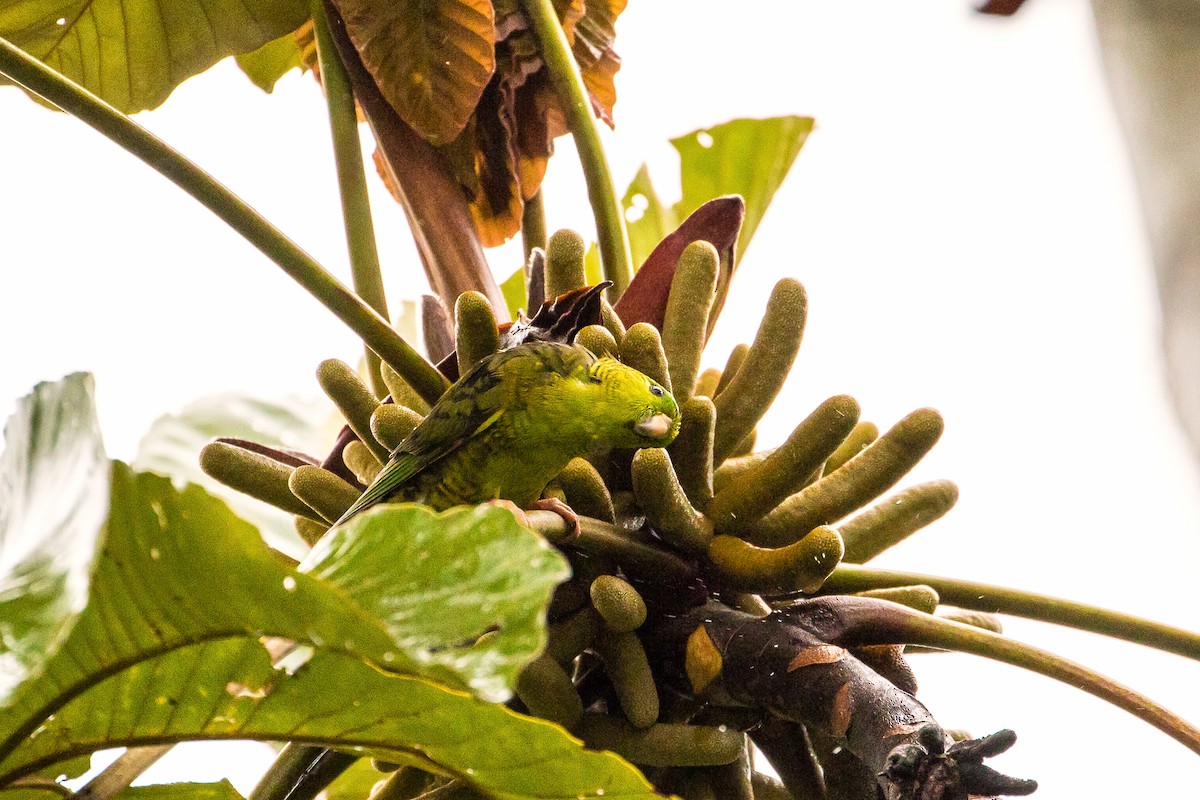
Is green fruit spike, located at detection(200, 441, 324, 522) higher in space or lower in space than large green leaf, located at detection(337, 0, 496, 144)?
lower

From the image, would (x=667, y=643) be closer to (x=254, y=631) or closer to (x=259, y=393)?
(x=254, y=631)

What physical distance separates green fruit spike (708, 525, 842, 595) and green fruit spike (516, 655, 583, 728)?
17 cm

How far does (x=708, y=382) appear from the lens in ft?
3.74

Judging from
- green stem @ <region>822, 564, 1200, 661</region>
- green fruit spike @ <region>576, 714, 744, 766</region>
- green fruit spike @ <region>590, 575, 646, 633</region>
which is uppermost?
green fruit spike @ <region>590, 575, 646, 633</region>

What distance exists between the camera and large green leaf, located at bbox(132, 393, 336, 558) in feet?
4.55

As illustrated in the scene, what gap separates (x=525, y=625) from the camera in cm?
42

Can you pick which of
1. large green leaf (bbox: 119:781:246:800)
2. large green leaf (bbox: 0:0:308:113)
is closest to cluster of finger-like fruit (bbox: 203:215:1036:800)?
large green leaf (bbox: 119:781:246:800)

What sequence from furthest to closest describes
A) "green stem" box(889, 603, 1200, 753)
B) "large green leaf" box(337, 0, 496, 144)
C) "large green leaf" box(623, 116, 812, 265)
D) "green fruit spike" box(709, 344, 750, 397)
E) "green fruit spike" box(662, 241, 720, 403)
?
"large green leaf" box(623, 116, 812, 265) → "large green leaf" box(337, 0, 496, 144) → "green fruit spike" box(709, 344, 750, 397) → "green fruit spike" box(662, 241, 720, 403) → "green stem" box(889, 603, 1200, 753)

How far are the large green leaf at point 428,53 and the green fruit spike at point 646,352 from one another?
0.48 m

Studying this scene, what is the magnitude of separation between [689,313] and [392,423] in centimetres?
32

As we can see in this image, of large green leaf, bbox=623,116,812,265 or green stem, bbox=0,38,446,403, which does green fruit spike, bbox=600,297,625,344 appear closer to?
green stem, bbox=0,38,446,403

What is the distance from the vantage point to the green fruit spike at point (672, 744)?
758 millimetres

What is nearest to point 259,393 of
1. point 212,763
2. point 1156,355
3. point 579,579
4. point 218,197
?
point 212,763

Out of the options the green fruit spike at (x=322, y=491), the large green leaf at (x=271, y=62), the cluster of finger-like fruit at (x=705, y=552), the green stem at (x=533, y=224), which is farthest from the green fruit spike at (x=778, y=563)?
the large green leaf at (x=271, y=62)
